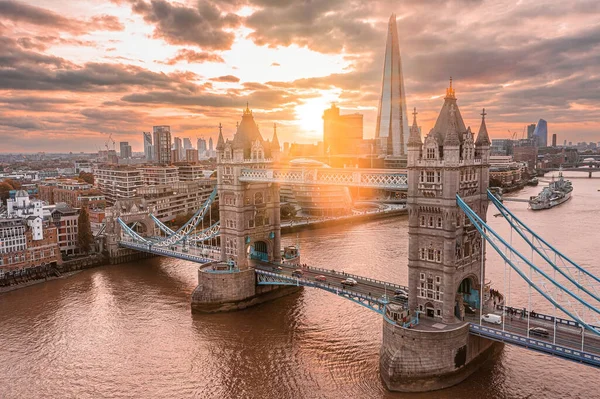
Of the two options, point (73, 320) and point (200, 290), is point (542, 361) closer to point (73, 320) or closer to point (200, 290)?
point (200, 290)

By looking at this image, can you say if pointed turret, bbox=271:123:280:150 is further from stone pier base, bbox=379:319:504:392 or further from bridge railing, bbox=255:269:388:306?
stone pier base, bbox=379:319:504:392

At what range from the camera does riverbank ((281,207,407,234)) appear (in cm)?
10100

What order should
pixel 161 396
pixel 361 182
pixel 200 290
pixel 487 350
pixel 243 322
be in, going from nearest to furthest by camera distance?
1. pixel 161 396
2. pixel 487 350
3. pixel 361 182
4. pixel 243 322
5. pixel 200 290

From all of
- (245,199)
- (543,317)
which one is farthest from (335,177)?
(543,317)

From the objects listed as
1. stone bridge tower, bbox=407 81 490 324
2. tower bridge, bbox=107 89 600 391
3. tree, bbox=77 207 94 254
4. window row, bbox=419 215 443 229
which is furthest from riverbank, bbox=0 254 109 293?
window row, bbox=419 215 443 229

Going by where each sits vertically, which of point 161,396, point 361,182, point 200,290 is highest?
point 361,182

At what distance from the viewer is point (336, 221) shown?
10925cm

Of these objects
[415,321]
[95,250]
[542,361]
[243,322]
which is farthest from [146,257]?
[542,361]

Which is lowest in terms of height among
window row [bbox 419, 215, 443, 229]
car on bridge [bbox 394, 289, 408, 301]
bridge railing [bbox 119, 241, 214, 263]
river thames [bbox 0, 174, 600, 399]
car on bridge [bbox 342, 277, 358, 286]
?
river thames [bbox 0, 174, 600, 399]

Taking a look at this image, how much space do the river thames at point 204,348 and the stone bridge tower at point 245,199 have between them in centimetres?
739

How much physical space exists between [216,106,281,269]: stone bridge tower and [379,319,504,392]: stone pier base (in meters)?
23.6

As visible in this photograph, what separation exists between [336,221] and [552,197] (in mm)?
69557

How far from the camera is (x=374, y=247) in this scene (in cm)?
7988

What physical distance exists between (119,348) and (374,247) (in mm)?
48019
